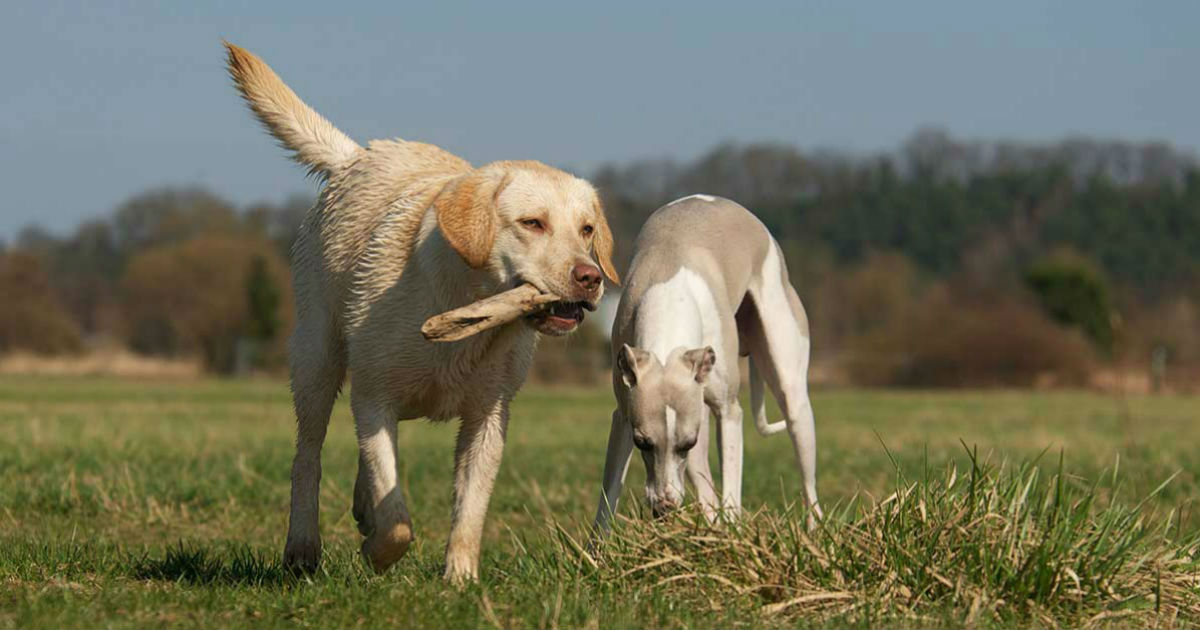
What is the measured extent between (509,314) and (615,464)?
1422 millimetres

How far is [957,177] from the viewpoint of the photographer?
335 ft

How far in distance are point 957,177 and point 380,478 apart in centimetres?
10020

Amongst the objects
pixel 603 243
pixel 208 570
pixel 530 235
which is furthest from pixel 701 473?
pixel 208 570

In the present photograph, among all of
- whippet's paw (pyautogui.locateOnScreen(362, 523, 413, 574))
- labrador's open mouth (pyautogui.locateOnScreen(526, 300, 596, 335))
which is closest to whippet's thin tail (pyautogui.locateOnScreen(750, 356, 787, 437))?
labrador's open mouth (pyautogui.locateOnScreen(526, 300, 596, 335))

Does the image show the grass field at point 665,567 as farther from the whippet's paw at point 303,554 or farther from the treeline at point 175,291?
the treeline at point 175,291

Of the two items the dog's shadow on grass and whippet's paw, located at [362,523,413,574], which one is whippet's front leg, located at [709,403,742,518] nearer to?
whippet's paw, located at [362,523,413,574]

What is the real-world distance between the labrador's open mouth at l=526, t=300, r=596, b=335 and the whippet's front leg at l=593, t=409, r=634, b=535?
0.94 m

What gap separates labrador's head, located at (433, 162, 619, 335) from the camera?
5875 mm

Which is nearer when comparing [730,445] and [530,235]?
[530,235]

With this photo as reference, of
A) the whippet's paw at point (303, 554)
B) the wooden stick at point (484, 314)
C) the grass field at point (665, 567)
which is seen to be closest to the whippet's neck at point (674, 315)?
the grass field at point (665, 567)

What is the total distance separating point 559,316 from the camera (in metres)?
5.91

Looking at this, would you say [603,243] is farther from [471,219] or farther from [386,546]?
[386,546]

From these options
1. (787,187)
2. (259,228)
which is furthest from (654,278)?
(787,187)

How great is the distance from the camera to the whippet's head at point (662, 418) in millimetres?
6234
